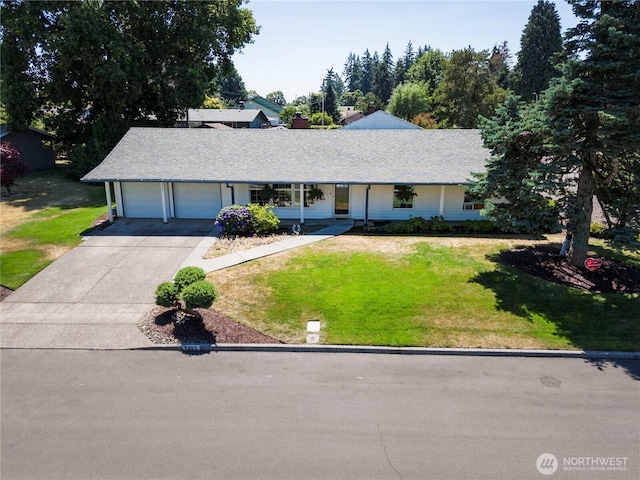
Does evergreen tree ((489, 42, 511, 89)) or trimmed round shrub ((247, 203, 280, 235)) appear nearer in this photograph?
trimmed round shrub ((247, 203, 280, 235))

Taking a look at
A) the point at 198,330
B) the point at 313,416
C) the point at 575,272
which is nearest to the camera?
the point at 313,416

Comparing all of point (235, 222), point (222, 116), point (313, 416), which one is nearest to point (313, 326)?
point (313, 416)

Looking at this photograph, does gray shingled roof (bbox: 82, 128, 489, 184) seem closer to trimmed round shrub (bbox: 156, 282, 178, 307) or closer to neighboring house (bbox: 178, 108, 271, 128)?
trimmed round shrub (bbox: 156, 282, 178, 307)

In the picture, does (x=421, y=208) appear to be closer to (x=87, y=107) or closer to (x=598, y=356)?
(x=598, y=356)

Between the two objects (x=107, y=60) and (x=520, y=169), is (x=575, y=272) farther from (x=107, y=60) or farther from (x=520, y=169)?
(x=107, y=60)

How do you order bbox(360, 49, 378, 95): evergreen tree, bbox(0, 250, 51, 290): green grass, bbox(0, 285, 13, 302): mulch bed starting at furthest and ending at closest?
bbox(360, 49, 378, 95): evergreen tree
bbox(0, 250, 51, 290): green grass
bbox(0, 285, 13, 302): mulch bed

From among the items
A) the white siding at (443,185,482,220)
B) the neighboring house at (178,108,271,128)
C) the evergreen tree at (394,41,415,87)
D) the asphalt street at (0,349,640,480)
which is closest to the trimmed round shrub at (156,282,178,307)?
the asphalt street at (0,349,640,480)

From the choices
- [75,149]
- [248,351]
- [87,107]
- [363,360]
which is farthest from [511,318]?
[87,107]
